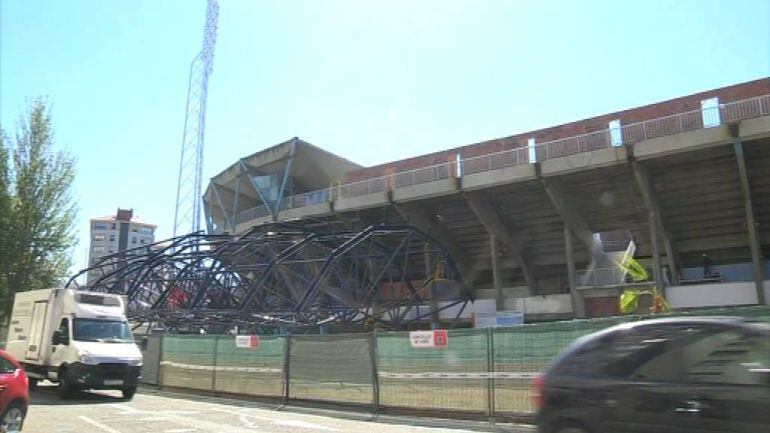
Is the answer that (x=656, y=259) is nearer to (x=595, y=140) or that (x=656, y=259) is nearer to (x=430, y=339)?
(x=595, y=140)

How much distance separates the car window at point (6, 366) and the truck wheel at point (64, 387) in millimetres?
7594

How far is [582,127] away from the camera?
38250 millimetres

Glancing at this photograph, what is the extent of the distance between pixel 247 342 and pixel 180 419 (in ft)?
14.7

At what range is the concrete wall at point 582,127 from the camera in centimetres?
3334

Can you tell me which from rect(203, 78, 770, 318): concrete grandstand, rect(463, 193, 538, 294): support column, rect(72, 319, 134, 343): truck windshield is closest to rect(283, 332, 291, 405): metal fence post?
rect(72, 319, 134, 343): truck windshield

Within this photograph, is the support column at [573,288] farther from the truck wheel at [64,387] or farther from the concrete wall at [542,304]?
the truck wheel at [64,387]

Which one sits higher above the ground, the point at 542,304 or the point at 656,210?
the point at 656,210

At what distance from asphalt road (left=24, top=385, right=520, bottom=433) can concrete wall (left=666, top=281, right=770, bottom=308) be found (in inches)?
878

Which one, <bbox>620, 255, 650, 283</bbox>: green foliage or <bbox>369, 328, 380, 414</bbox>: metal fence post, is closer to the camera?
<bbox>369, 328, 380, 414</bbox>: metal fence post

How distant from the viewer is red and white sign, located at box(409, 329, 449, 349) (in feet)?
38.6

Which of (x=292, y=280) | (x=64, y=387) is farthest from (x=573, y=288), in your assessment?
(x=64, y=387)

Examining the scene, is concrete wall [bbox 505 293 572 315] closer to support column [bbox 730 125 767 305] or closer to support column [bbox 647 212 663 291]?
support column [bbox 647 212 663 291]

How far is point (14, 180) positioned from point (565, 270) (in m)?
29.0

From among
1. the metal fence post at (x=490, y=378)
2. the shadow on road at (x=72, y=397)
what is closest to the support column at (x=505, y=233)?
the shadow on road at (x=72, y=397)
